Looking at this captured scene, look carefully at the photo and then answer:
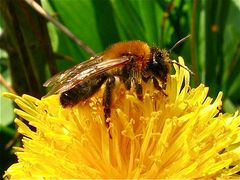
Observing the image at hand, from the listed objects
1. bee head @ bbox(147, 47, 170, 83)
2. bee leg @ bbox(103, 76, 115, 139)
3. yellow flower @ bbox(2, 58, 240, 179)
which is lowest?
yellow flower @ bbox(2, 58, 240, 179)

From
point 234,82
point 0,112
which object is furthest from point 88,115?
point 234,82

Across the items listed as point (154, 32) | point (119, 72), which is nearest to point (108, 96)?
point (119, 72)

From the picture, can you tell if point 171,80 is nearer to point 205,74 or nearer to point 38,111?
point 38,111

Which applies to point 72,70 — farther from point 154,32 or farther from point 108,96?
point 154,32

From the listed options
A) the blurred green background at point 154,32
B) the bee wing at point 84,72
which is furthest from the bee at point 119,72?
the blurred green background at point 154,32

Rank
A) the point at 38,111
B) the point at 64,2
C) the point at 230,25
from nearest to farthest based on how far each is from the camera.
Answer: the point at 38,111, the point at 64,2, the point at 230,25

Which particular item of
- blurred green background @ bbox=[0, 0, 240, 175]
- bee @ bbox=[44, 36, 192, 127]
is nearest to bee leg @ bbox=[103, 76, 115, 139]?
bee @ bbox=[44, 36, 192, 127]

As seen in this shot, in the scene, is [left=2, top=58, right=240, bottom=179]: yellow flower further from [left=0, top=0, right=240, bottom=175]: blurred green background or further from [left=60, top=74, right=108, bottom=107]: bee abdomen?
[left=0, top=0, right=240, bottom=175]: blurred green background

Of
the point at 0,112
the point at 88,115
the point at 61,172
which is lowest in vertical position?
the point at 61,172
